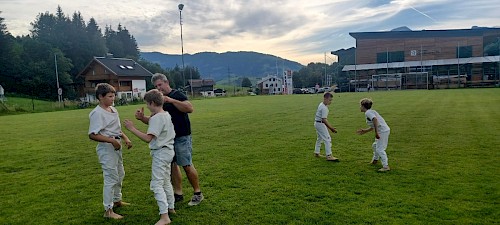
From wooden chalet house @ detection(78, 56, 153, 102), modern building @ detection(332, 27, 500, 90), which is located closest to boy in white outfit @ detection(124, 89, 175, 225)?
wooden chalet house @ detection(78, 56, 153, 102)

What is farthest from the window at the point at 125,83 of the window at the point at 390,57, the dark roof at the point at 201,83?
the window at the point at 390,57

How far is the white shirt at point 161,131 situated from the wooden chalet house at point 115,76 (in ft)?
190

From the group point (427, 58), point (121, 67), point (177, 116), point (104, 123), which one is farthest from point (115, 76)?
point (104, 123)

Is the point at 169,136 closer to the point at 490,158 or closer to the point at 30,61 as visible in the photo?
the point at 490,158

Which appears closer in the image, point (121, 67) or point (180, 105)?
point (180, 105)

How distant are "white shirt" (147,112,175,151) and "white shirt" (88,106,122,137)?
60 centimetres

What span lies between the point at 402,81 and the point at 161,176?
69.1 m

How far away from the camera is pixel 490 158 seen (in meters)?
8.16

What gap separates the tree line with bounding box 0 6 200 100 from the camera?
6431 centimetres

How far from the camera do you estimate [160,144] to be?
491 cm

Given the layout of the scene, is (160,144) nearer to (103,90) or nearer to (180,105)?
(180,105)

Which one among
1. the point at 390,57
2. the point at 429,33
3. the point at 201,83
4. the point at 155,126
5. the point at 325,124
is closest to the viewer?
the point at 155,126

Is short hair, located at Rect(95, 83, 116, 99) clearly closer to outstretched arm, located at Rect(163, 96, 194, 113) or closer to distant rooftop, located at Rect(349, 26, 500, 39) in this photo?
outstretched arm, located at Rect(163, 96, 194, 113)

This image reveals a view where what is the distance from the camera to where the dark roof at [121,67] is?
6303cm
